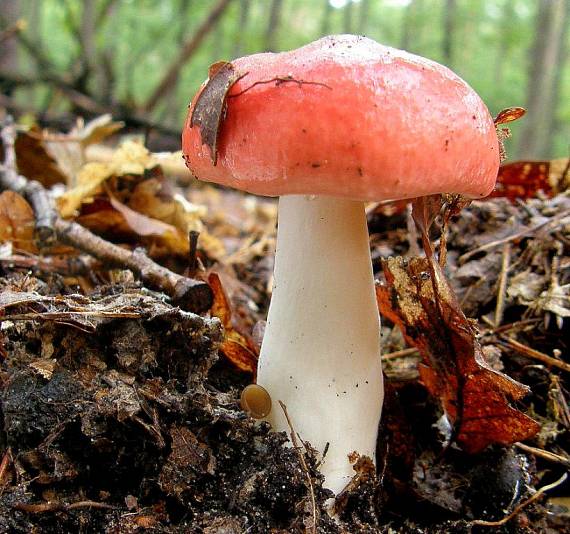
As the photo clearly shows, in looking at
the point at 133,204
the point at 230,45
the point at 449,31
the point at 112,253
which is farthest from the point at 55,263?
the point at 230,45

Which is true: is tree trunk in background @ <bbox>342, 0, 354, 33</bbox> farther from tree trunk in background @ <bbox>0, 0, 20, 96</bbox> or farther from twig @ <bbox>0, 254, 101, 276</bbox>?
twig @ <bbox>0, 254, 101, 276</bbox>

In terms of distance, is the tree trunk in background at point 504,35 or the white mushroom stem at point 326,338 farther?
the tree trunk in background at point 504,35

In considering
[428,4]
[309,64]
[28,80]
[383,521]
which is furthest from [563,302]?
[428,4]

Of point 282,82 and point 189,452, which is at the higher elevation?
point 282,82

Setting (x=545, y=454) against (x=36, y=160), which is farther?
(x=36, y=160)

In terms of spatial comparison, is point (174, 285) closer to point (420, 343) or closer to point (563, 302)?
point (420, 343)

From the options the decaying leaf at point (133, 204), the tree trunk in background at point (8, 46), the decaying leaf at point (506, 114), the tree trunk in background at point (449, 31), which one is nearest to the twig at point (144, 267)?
the decaying leaf at point (133, 204)

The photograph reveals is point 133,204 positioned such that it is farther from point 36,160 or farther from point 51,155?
point 36,160

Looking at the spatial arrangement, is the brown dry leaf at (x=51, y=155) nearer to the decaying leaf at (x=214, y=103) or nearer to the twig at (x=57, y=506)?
the decaying leaf at (x=214, y=103)
